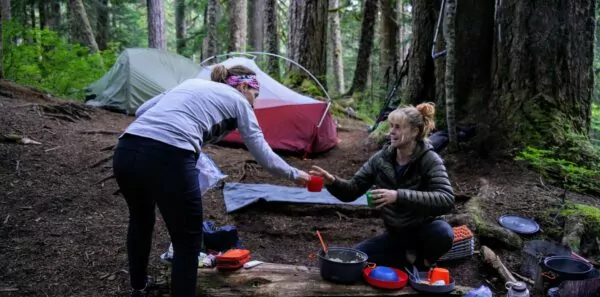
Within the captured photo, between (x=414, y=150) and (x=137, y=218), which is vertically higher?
(x=414, y=150)

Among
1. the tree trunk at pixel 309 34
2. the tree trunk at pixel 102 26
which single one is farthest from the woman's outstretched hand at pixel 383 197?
the tree trunk at pixel 102 26

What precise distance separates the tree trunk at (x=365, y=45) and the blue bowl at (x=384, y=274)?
34.4 feet

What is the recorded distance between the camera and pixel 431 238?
3.10 m

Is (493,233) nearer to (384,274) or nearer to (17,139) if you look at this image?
(384,274)

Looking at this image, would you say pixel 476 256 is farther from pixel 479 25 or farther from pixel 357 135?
pixel 357 135

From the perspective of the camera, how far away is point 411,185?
3.12 metres

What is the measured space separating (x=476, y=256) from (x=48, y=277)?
10.4 feet

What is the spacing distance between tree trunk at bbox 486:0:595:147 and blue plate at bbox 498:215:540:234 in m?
1.46

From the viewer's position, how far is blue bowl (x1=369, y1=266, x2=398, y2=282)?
9.14 feet

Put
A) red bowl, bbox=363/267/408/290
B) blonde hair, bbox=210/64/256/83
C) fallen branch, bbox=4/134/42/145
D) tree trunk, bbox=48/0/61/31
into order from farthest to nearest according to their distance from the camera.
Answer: tree trunk, bbox=48/0/61/31 < fallen branch, bbox=4/134/42/145 < blonde hair, bbox=210/64/256/83 < red bowl, bbox=363/267/408/290

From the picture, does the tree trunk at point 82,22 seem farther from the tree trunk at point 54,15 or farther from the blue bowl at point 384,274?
the blue bowl at point 384,274

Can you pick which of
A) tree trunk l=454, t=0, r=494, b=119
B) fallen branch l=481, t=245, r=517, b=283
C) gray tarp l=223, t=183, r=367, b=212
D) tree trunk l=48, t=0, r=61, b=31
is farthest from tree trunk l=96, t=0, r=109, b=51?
fallen branch l=481, t=245, r=517, b=283

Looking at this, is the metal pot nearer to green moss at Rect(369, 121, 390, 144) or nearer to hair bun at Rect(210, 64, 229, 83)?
hair bun at Rect(210, 64, 229, 83)

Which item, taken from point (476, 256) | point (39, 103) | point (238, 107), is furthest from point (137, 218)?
point (39, 103)
